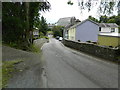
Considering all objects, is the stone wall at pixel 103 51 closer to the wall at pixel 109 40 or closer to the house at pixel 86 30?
the wall at pixel 109 40

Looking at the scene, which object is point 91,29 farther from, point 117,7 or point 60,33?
point 60,33

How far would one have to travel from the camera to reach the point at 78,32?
36.4m

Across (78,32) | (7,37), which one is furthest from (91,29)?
(7,37)

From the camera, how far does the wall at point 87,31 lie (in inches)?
1423

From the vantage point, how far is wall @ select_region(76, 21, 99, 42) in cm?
3616

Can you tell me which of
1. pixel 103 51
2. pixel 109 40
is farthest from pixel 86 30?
pixel 103 51

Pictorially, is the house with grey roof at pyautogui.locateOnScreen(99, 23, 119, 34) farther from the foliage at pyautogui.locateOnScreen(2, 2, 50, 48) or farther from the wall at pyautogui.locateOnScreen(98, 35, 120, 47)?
the foliage at pyautogui.locateOnScreen(2, 2, 50, 48)

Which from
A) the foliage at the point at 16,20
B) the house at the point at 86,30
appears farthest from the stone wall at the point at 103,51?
the house at the point at 86,30

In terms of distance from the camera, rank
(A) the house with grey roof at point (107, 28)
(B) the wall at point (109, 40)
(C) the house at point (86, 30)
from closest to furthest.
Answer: (B) the wall at point (109, 40), (C) the house at point (86, 30), (A) the house with grey roof at point (107, 28)

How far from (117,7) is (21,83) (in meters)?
10.3

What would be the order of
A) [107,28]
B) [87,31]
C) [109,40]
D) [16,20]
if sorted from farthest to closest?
[107,28] → [87,31] → [109,40] → [16,20]

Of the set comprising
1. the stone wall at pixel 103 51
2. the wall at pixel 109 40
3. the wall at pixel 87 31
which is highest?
the wall at pixel 87 31

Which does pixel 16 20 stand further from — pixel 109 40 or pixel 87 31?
pixel 87 31

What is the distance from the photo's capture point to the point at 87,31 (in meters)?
36.4
